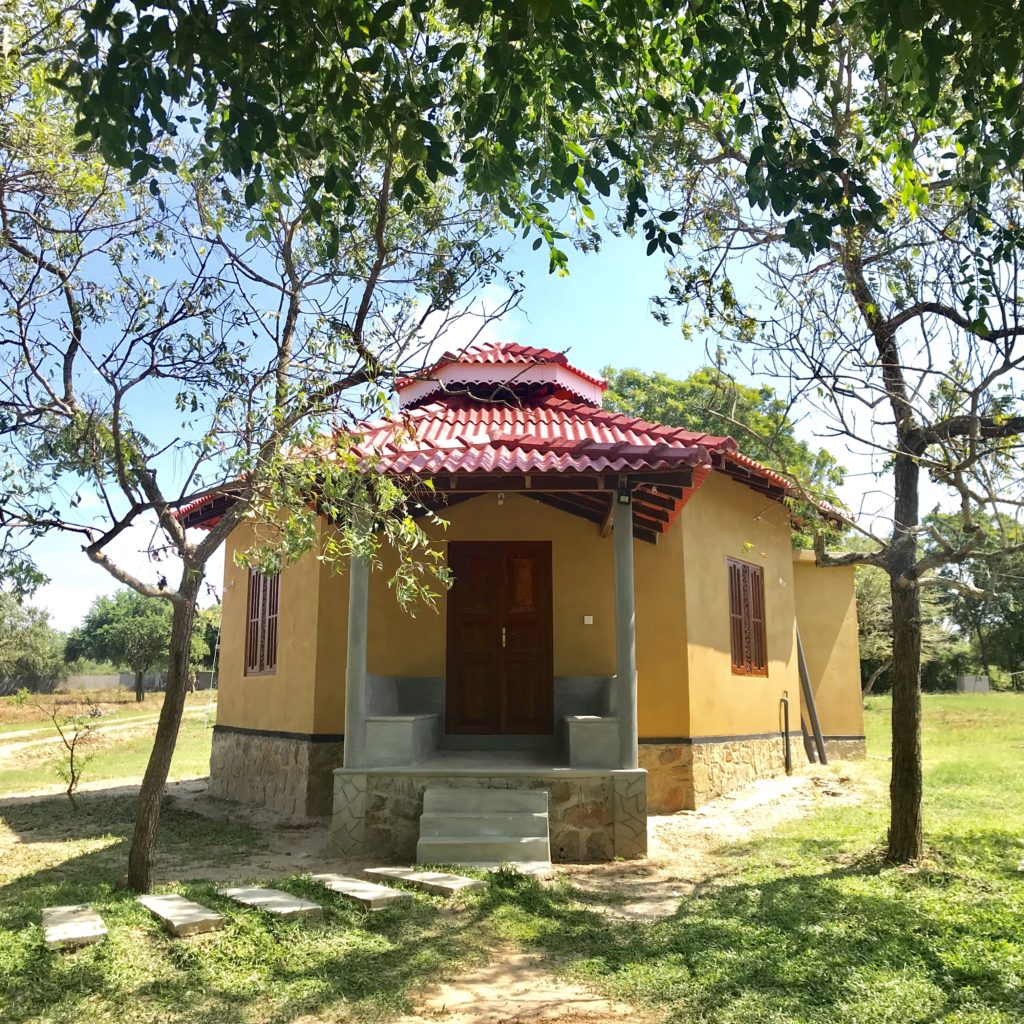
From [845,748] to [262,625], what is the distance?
927cm

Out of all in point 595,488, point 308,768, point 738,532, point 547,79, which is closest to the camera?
point 547,79

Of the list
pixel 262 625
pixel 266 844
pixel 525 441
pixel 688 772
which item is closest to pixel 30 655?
pixel 262 625

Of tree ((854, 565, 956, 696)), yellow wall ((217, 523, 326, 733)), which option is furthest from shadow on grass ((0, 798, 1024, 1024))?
tree ((854, 565, 956, 696))

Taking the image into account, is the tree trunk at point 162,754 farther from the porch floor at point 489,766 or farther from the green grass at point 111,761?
the green grass at point 111,761

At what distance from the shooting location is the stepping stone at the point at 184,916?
491 cm

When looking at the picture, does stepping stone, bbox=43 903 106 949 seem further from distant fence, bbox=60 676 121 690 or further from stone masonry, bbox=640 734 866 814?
distant fence, bbox=60 676 121 690

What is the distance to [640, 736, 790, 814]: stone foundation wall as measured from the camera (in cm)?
985

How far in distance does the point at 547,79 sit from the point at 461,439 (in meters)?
4.77

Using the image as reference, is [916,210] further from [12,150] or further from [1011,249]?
[12,150]

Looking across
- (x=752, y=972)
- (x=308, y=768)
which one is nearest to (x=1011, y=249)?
(x=752, y=972)

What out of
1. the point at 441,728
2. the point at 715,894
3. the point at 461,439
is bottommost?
the point at 715,894

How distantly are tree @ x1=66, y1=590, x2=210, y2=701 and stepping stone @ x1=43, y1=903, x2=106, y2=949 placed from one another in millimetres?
37319

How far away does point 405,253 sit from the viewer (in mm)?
6547

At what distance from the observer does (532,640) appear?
10.3m
